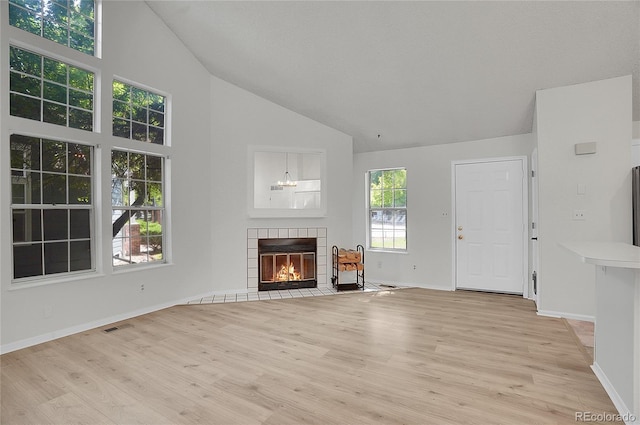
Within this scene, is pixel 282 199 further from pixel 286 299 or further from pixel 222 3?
pixel 222 3

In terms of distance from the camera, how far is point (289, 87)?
4703mm

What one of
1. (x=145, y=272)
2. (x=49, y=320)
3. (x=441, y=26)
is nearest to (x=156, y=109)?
(x=145, y=272)

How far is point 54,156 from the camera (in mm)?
Result: 3295

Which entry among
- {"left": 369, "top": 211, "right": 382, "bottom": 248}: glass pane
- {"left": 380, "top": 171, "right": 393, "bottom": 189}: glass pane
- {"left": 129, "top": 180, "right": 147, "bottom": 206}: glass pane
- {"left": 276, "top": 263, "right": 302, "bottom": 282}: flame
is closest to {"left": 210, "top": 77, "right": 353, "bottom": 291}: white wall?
{"left": 276, "top": 263, "right": 302, "bottom": 282}: flame

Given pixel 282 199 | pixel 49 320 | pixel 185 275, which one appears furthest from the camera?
pixel 282 199

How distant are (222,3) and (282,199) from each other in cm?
396

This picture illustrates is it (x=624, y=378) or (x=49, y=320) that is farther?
(x=49, y=320)

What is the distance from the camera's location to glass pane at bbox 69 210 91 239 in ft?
11.3

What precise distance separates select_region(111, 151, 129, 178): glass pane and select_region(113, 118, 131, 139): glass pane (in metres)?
0.21

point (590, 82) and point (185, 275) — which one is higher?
point (590, 82)

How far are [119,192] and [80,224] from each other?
561 millimetres

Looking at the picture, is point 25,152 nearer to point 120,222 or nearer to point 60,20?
point 120,222

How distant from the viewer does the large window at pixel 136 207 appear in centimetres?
389

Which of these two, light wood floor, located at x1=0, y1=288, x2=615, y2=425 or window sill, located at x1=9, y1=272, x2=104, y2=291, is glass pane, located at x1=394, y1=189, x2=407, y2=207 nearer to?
light wood floor, located at x1=0, y1=288, x2=615, y2=425
